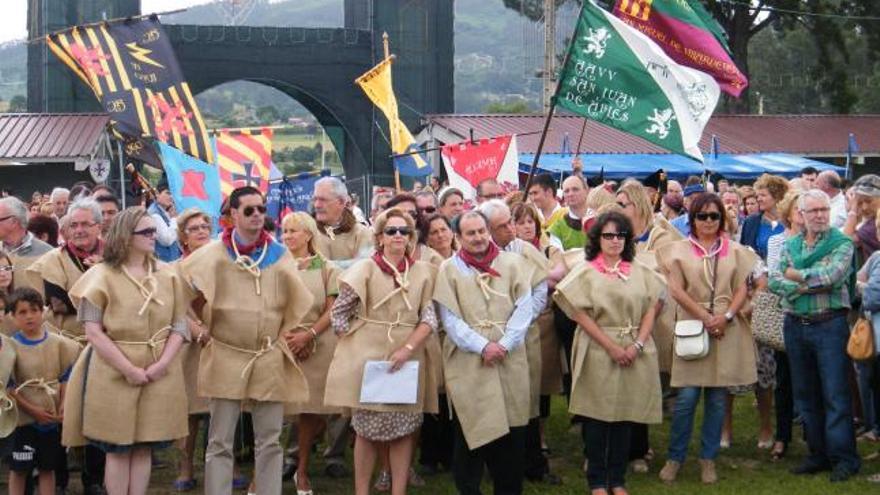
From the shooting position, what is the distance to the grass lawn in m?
8.22

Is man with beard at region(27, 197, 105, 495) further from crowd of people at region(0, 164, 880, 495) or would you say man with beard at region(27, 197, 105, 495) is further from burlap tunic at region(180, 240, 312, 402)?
burlap tunic at region(180, 240, 312, 402)

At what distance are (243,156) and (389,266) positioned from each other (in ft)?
16.5

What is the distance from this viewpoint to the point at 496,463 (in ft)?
25.0

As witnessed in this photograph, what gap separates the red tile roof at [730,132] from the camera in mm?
30062

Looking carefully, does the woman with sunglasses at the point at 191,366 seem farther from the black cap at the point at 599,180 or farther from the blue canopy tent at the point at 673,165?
the blue canopy tent at the point at 673,165

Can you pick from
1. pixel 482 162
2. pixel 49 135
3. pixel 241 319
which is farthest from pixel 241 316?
pixel 49 135

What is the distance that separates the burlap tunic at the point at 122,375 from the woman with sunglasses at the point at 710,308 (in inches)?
133

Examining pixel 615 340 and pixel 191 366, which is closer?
pixel 615 340

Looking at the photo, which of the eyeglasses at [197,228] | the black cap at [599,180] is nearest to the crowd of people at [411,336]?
the eyeglasses at [197,228]

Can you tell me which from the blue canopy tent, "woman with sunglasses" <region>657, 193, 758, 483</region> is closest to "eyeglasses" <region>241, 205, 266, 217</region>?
"woman with sunglasses" <region>657, 193, 758, 483</region>

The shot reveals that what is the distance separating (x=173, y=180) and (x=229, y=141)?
5.41 ft

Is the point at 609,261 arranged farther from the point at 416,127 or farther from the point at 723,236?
the point at 416,127

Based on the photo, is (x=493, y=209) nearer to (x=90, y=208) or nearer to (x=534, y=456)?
(x=534, y=456)

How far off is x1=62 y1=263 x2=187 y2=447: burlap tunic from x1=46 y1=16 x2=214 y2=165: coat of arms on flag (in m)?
4.14
